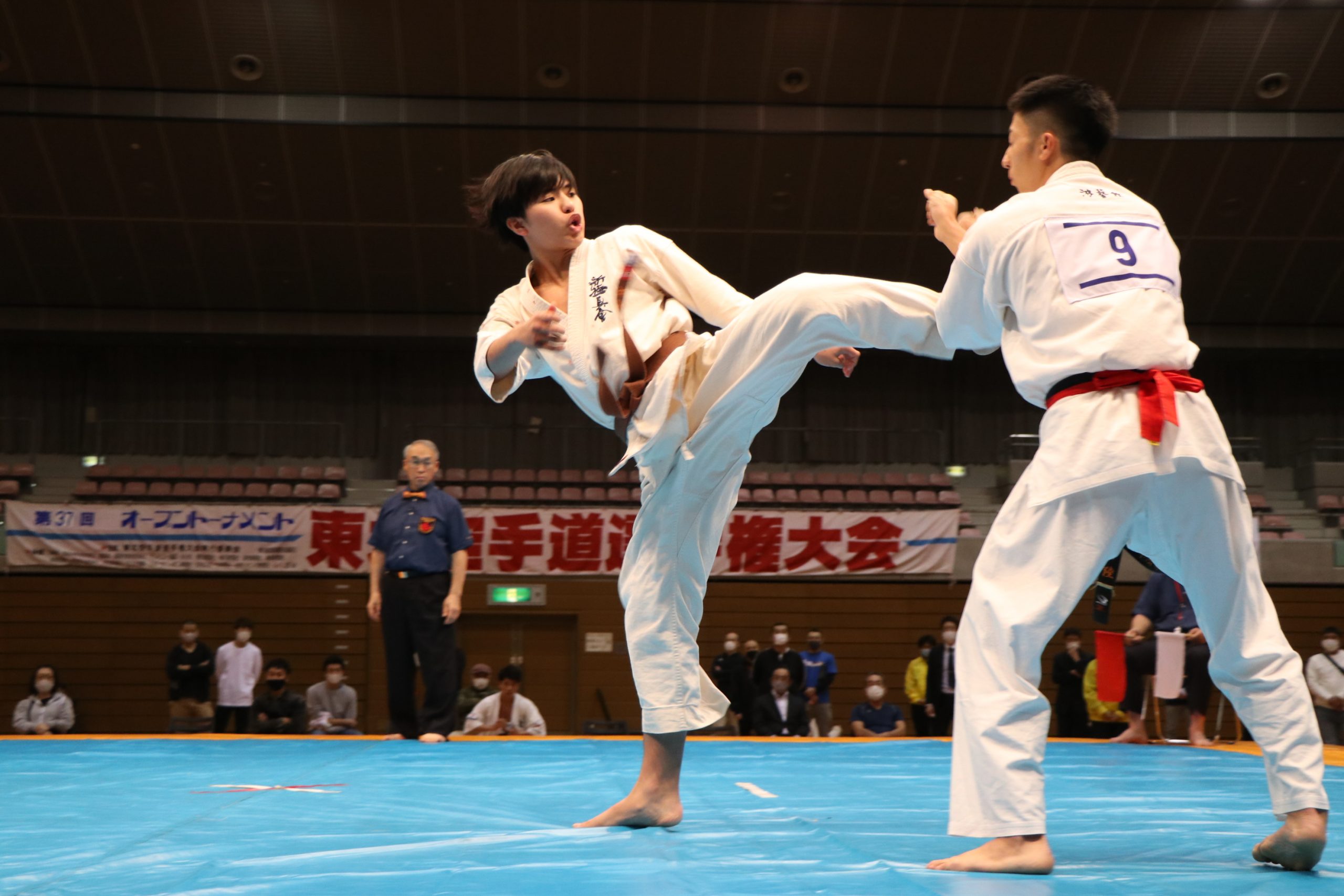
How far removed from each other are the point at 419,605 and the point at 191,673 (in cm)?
658

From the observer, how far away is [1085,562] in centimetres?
186

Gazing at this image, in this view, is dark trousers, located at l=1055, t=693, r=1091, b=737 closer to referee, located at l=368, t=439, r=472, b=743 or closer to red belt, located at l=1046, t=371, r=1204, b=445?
referee, located at l=368, t=439, r=472, b=743

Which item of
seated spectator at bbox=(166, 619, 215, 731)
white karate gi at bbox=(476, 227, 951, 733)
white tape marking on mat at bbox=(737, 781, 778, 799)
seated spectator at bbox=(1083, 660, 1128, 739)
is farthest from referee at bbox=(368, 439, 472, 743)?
seated spectator at bbox=(1083, 660, 1128, 739)

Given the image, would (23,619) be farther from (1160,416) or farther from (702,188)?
(1160,416)

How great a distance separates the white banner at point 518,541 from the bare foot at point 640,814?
31.9ft

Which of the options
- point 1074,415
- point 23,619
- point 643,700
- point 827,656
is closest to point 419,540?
point 643,700

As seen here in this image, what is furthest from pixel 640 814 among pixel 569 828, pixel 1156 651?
pixel 1156 651

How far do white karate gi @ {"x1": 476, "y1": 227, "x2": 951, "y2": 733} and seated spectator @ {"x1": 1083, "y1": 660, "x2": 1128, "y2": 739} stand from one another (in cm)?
857

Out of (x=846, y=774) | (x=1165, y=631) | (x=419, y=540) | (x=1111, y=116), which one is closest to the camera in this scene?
(x=1111, y=116)

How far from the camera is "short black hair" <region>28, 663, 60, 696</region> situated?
11.4 m

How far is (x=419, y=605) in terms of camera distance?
534 centimetres

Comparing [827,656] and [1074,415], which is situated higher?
[1074,415]

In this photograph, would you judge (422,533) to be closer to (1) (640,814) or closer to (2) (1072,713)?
(1) (640,814)

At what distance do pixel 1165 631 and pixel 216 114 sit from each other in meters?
11.4
